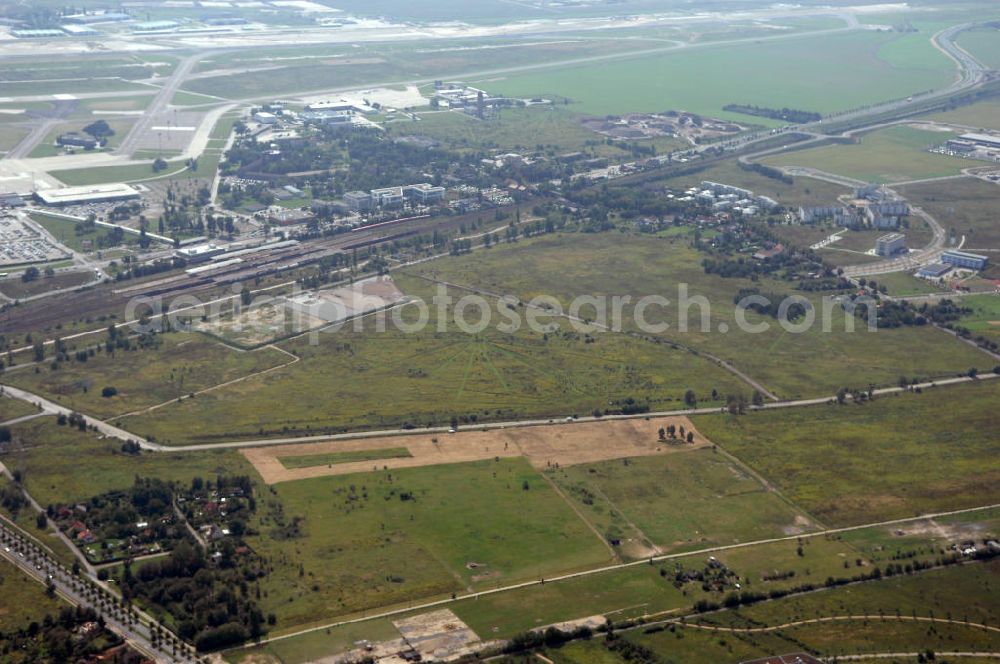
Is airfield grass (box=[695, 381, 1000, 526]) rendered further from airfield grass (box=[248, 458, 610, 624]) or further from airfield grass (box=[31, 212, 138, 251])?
airfield grass (box=[31, 212, 138, 251])

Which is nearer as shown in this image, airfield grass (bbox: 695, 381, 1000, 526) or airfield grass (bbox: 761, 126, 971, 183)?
airfield grass (bbox: 695, 381, 1000, 526)

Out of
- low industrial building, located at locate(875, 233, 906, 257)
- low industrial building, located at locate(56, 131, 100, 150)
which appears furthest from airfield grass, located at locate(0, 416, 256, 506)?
low industrial building, located at locate(56, 131, 100, 150)

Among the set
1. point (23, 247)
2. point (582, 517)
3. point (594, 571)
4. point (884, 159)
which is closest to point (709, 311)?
point (582, 517)

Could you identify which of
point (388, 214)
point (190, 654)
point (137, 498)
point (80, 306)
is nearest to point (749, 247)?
point (388, 214)

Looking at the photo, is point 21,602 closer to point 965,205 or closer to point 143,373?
point 143,373

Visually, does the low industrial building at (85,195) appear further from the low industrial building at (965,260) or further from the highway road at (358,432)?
the low industrial building at (965,260)

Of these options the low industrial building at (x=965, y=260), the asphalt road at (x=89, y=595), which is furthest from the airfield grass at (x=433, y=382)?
the low industrial building at (x=965, y=260)

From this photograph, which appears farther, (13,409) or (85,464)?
(13,409)
